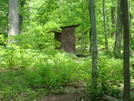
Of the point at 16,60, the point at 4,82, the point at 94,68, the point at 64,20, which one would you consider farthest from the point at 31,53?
the point at 64,20

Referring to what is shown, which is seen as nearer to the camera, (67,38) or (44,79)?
(44,79)

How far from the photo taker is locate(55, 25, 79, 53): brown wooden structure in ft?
54.1

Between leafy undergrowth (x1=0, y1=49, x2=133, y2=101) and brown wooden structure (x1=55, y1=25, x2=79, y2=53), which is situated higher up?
brown wooden structure (x1=55, y1=25, x2=79, y2=53)

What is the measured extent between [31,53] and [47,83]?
289 centimetres

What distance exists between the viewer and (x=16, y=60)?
24.9 feet

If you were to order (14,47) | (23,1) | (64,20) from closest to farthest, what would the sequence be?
(14,47) → (23,1) → (64,20)

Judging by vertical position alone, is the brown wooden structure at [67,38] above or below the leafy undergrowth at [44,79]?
above

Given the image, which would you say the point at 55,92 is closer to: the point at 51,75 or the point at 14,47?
the point at 51,75

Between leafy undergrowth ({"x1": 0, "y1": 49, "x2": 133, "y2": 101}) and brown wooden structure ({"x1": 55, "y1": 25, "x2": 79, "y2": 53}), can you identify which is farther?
brown wooden structure ({"x1": 55, "y1": 25, "x2": 79, "y2": 53})

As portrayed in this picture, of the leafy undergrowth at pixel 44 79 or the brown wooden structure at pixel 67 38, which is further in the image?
the brown wooden structure at pixel 67 38

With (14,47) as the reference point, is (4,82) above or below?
below

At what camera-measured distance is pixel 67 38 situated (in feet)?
55.3

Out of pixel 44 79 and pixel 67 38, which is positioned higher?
pixel 67 38

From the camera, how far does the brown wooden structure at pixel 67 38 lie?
16.5m
